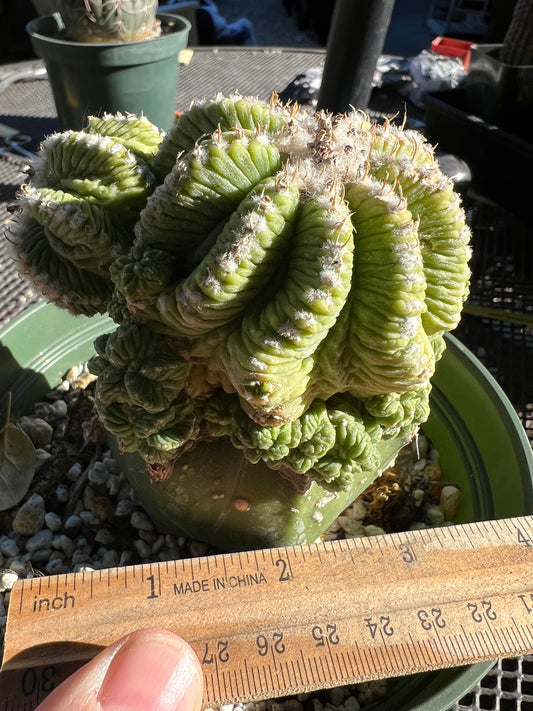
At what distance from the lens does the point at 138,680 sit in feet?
1.90

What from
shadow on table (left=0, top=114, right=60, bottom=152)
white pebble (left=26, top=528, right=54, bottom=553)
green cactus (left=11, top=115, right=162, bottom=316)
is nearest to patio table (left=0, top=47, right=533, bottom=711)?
shadow on table (left=0, top=114, right=60, bottom=152)

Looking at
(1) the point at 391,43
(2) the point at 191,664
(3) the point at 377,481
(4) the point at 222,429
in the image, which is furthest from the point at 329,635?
(1) the point at 391,43

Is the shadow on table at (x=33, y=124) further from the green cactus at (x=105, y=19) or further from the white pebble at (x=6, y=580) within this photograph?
the white pebble at (x=6, y=580)

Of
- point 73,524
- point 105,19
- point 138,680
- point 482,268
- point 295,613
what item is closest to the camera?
point 138,680

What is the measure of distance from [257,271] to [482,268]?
132 centimetres

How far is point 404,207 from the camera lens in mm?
569

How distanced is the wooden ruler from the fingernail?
0.07m

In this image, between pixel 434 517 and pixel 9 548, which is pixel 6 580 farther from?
pixel 434 517

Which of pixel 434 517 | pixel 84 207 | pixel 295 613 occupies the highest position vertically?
pixel 84 207

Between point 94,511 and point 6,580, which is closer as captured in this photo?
point 6,580

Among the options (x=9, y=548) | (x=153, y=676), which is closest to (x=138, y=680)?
(x=153, y=676)

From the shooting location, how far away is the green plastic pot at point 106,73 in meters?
1.96

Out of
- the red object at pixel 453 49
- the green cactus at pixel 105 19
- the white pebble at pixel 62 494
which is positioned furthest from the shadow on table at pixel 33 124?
the red object at pixel 453 49

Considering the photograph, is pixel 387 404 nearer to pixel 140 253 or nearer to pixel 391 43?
pixel 140 253
